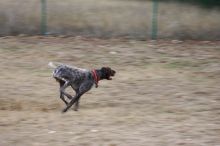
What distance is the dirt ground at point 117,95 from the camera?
8.70m

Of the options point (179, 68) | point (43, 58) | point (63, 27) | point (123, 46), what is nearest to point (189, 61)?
point (179, 68)

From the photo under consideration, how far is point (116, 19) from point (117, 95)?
23.1 feet

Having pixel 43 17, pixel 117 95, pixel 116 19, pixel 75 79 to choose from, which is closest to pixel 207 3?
pixel 116 19

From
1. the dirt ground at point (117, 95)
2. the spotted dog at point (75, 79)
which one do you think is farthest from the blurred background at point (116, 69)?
the spotted dog at point (75, 79)

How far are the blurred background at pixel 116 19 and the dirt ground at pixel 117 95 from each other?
0.55 metres

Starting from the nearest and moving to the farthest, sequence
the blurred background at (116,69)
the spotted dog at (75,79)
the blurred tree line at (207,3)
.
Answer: the blurred background at (116,69)
the spotted dog at (75,79)
the blurred tree line at (207,3)

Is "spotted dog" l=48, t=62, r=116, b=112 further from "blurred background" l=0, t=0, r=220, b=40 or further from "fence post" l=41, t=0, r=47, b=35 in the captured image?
"fence post" l=41, t=0, r=47, b=35

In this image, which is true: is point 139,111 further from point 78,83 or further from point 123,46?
point 123,46

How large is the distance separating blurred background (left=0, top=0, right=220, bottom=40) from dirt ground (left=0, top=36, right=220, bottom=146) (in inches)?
21.8

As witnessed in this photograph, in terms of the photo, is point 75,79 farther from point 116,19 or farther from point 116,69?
point 116,19

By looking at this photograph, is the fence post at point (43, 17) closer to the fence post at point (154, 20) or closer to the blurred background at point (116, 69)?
the blurred background at point (116, 69)

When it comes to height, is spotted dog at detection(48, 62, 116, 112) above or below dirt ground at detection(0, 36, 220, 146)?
above

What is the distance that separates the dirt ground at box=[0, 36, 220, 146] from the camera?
870 centimetres

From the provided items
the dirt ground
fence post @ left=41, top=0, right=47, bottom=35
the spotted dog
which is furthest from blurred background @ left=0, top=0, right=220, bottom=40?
the spotted dog
